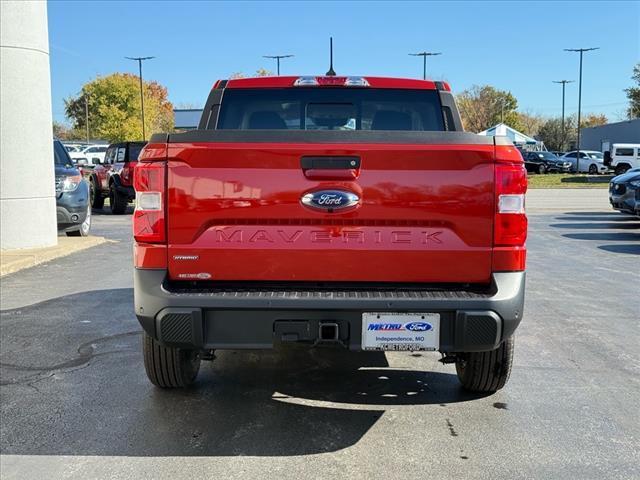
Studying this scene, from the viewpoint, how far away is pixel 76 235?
41.6ft

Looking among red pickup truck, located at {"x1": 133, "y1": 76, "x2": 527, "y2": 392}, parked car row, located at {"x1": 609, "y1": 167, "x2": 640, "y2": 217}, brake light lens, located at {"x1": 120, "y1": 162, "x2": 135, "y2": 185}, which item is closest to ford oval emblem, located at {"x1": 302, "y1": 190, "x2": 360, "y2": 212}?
red pickup truck, located at {"x1": 133, "y1": 76, "x2": 527, "y2": 392}

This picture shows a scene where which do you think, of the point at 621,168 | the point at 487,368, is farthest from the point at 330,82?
the point at 621,168

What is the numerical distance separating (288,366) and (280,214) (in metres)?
A: 1.92

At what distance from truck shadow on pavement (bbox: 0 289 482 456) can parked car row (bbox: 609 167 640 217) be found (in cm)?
1035

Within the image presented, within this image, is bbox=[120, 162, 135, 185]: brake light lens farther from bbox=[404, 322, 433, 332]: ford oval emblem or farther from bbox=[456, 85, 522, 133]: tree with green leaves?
bbox=[456, 85, 522, 133]: tree with green leaves

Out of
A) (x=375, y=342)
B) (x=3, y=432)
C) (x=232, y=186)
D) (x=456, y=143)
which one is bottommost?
(x=3, y=432)

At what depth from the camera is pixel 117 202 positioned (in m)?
18.1

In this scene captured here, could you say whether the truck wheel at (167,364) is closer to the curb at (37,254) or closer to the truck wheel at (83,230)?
the curb at (37,254)

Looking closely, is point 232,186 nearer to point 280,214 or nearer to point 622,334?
point 280,214

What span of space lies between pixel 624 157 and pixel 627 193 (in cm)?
3455

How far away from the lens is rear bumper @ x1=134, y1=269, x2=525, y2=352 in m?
3.27

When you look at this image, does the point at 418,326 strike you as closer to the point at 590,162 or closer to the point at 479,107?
the point at 590,162

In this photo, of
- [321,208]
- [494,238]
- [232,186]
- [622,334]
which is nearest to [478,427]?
[494,238]

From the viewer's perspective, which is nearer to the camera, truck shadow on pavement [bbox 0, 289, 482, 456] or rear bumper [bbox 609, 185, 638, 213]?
truck shadow on pavement [bbox 0, 289, 482, 456]
